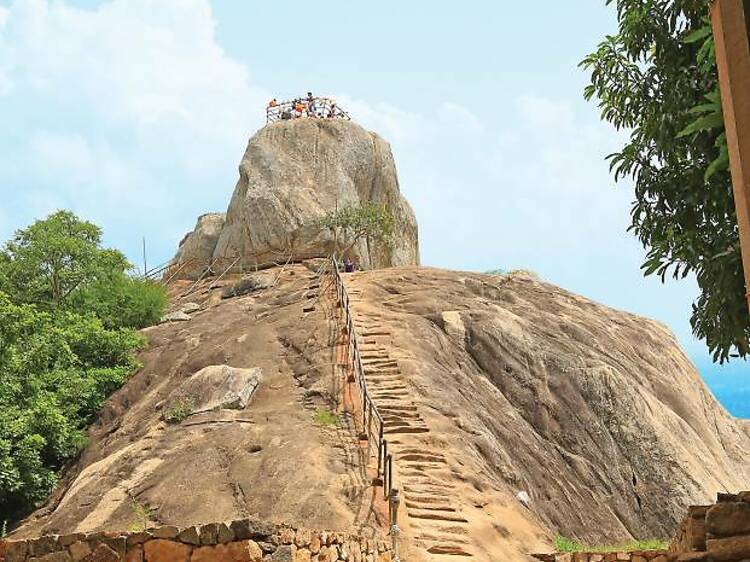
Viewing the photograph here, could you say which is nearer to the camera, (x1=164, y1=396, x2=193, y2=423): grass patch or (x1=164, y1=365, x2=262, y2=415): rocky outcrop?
(x1=164, y1=365, x2=262, y2=415): rocky outcrop

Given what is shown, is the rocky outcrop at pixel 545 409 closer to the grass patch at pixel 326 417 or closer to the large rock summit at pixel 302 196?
the grass patch at pixel 326 417

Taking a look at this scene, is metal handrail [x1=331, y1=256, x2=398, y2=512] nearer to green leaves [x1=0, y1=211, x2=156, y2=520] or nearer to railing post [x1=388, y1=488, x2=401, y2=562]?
railing post [x1=388, y1=488, x2=401, y2=562]

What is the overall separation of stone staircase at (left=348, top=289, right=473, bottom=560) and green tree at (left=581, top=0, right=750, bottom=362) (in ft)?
19.8

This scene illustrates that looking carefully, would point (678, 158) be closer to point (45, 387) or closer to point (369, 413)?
point (369, 413)

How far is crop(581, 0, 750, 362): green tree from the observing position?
9133 millimetres

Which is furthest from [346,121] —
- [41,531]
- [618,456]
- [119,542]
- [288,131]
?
[119,542]

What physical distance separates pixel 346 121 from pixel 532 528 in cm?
3024

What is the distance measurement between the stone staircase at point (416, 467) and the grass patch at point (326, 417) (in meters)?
1.00

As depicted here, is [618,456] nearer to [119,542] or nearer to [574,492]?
[574,492]

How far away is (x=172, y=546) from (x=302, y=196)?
31.3 m

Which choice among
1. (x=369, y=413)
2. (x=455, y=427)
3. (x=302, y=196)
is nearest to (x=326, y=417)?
(x=369, y=413)

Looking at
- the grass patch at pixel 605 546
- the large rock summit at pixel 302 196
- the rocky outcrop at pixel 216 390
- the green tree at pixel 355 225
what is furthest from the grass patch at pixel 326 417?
the large rock summit at pixel 302 196

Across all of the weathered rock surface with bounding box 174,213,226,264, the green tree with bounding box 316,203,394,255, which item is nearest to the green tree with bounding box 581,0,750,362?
the green tree with bounding box 316,203,394,255

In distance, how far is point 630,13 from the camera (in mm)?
10344
